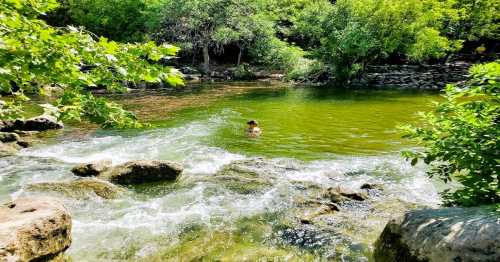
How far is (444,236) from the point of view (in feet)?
16.1

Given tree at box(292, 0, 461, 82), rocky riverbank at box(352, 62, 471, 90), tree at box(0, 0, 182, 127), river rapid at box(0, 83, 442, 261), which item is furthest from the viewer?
tree at box(292, 0, 461, 82)

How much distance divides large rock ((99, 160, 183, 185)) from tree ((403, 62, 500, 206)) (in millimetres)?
6308

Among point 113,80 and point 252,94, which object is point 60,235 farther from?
point 252,94

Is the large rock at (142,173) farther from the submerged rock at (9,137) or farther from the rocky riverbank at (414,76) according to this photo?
the rocky riverbank at (414,76)

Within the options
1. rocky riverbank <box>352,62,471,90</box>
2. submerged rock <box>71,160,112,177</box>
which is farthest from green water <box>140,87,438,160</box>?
rocky riverbank <box>352,62,471,90</box>

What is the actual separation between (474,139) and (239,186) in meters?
5.74

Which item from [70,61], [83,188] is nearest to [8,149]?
[83,188]

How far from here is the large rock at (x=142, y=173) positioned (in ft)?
34.2

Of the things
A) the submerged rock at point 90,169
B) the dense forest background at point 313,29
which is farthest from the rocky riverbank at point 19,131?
the dense forest background at point 313,29

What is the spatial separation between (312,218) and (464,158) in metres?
3.27

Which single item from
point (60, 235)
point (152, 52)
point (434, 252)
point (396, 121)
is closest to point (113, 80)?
point (152, 52)

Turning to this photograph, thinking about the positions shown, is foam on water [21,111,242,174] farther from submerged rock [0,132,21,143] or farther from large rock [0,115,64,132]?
large rock [0,115,64,132]

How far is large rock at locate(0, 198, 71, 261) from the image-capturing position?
5070 millimetres

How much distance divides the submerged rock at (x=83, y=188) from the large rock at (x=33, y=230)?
9.33ft
